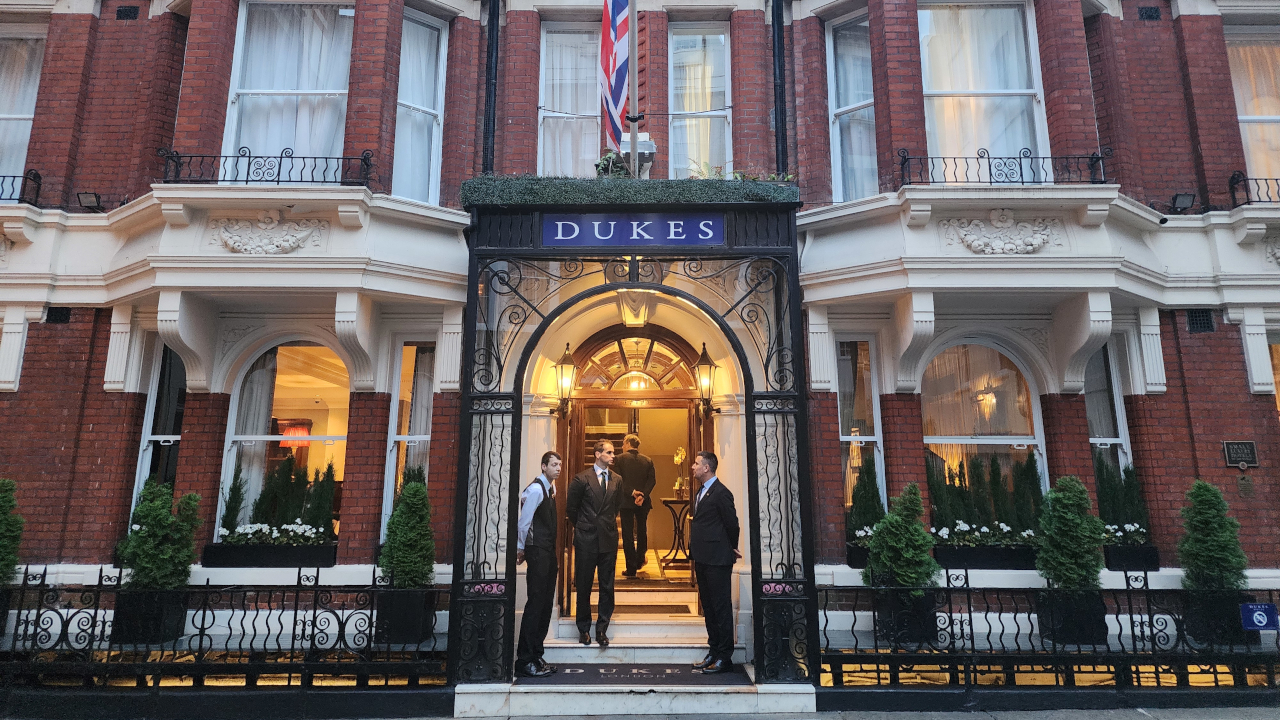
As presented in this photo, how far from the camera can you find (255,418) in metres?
8.23

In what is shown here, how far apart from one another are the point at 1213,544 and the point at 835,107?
21.5ft

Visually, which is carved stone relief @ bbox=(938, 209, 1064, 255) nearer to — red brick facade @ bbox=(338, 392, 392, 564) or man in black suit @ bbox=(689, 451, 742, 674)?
man in black suit @ bbox=(689, 451, 742, 674)

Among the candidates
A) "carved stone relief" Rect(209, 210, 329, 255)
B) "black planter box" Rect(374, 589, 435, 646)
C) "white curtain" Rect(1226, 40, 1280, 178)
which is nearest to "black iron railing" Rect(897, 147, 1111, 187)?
"white curtain" Rect(1226, 40, 1280, 178)

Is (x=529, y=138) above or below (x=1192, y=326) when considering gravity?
above

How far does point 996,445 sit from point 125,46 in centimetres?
1249

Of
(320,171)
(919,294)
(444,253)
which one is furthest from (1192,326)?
(320,171)

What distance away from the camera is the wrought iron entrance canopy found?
6.16 m

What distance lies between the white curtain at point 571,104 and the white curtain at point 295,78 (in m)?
2.55

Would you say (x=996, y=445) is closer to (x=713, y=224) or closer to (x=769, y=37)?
(x=713, y=224)

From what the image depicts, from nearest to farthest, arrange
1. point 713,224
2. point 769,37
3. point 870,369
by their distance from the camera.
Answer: point 713,224
point 870,369
point 769,37

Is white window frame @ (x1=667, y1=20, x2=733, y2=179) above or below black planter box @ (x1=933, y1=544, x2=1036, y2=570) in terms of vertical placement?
above

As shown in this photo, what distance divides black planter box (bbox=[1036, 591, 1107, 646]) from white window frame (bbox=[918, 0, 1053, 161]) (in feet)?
15.7

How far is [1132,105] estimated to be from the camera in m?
8.47

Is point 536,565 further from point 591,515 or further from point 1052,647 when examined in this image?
point 1052,647
